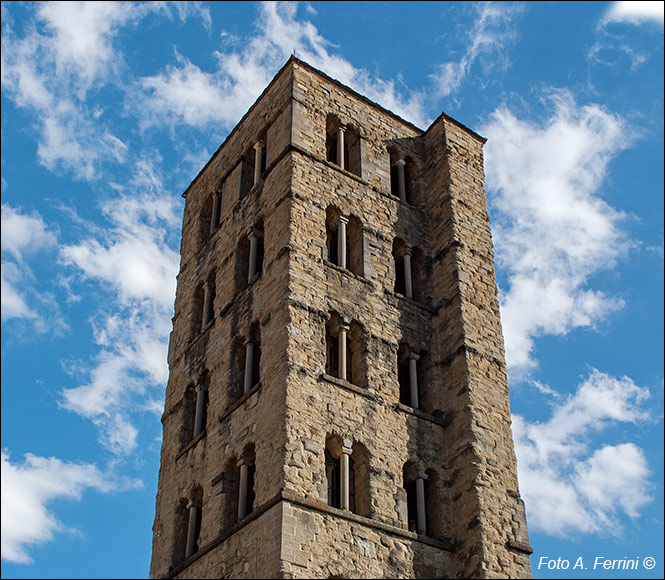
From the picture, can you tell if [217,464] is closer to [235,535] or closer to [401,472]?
[235,535]

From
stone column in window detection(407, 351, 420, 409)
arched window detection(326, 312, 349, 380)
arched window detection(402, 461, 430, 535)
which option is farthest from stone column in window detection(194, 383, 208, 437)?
arched window detection(402, 461, 430, 535)

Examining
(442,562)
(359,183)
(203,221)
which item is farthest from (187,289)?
(442,562)

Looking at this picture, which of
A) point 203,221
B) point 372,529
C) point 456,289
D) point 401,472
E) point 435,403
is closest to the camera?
point 372,529

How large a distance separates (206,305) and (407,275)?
578cm

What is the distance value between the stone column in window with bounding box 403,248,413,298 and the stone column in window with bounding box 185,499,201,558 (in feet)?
25.1

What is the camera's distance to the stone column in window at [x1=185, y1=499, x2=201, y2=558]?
2270 centimetres

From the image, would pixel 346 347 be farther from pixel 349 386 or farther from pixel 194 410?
pixel 194 410

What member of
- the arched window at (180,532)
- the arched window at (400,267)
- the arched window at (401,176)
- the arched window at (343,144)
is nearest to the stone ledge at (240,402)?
the arched window at (180,532)

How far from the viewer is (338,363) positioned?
76.8 ft

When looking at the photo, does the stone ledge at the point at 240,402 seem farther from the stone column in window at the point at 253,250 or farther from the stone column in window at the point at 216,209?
the stone column in window at the point at 216,209

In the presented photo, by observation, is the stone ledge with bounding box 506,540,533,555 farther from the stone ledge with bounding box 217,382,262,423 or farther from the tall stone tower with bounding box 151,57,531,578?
the stone ledge with bounding box 217,382,262,423

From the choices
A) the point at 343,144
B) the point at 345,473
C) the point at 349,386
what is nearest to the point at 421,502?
the point at 345,473

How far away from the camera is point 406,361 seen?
81.0 ft

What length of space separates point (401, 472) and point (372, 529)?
1.90 metres
